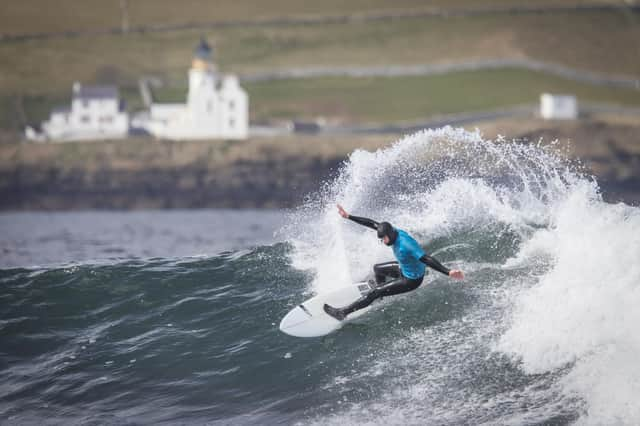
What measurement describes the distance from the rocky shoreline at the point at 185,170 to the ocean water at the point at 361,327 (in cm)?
6224

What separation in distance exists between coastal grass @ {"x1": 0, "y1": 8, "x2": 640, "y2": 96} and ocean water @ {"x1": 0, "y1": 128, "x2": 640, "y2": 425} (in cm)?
9814

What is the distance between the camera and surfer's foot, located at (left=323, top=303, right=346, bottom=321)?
1303cm

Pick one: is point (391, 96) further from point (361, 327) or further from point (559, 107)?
point (361, 327)

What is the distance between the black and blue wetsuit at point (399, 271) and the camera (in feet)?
41.1

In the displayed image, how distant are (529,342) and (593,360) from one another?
93 cm

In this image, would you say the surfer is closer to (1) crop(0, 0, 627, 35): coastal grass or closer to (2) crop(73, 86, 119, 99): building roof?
(2) crop(73, 86, 119, 99): building roof

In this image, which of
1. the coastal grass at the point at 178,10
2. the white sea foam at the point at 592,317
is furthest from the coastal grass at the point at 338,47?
the white sea foam at the point at 592,317

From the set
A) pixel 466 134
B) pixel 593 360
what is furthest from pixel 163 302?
pixel 593 360

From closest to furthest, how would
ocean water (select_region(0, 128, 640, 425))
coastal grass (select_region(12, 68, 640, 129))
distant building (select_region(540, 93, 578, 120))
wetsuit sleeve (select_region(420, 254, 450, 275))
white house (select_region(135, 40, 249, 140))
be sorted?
1. ocean water (select_region(0, 128, 640, 425))
2. wetsuit sleeve (select_region(420, 254, 450, 275))
3. white house (select_region(135, 40, 249, 140))
4. distant building (select_region(540, 93, 578, 120))
5. coastal grass (select_region(12, 68, 640, 129))

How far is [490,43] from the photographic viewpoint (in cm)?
12131

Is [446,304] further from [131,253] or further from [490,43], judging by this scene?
[490,43]

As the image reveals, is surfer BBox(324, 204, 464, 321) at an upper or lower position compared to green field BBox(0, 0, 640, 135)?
lower

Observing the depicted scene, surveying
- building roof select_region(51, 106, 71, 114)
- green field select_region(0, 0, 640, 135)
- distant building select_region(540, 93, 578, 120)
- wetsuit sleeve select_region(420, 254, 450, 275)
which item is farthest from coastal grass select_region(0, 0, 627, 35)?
wetsuit sleeve select_region(420, 254, 450, 275)

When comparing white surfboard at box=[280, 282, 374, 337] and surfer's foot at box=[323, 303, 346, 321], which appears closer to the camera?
surfer's foot at box=[323, 303, 346, 321]
